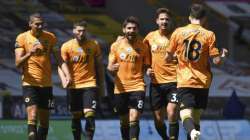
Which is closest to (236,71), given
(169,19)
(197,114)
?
(169,19)

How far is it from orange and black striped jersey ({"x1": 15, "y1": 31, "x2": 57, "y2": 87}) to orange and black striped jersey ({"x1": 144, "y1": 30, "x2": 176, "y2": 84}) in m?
1.61

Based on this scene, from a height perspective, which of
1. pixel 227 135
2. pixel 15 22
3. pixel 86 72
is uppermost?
pixel 15 22

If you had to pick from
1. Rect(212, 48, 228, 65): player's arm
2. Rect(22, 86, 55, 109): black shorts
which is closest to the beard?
Rect(22, 86, 55, 109): black shorts

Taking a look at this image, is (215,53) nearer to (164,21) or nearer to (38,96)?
(164,21)

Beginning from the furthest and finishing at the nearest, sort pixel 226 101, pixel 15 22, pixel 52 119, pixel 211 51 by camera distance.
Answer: pixel 15 22 < pixel 226 101 < pixel 52 119 < pixel 211 51

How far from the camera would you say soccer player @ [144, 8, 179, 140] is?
1327cm

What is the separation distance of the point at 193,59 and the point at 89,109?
2607mm

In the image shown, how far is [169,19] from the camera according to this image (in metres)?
13.3

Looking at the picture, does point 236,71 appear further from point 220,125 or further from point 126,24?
point 126,24

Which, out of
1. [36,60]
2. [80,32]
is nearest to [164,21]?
[80,32]

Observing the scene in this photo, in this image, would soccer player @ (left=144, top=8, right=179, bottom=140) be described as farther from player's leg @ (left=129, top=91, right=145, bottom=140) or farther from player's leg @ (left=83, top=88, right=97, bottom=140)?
player's leg @ (left=83, top=88, right=97, bottom=140)

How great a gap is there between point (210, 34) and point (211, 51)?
23cm

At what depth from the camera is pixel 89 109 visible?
13.2 metres

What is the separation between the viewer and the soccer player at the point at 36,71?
12828 millimetres
